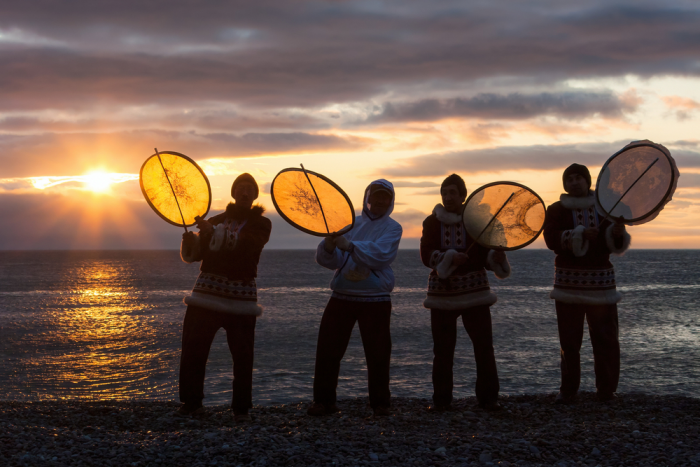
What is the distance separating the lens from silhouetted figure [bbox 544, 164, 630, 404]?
641cm

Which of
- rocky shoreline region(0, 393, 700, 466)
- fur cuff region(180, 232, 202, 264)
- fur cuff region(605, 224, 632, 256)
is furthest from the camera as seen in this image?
fur cuff region(605, 224, 632, 256)

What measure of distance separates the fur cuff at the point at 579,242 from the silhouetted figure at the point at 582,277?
0.27ft

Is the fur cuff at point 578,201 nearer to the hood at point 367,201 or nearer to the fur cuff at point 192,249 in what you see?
the hood at point 367,201

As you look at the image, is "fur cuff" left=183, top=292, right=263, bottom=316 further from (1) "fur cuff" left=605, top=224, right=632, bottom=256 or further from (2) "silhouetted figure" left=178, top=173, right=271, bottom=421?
(1) "fur cuff" left=605, top=224, right=632, bottom=256

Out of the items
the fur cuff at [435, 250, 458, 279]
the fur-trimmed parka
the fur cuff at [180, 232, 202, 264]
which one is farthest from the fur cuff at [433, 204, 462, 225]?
the fur cuff at [180, 232, 202, 264]

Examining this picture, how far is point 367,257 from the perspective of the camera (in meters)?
5.79

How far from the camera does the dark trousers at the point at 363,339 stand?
602cm

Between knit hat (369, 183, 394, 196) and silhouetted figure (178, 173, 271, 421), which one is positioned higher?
knit hat (369, 183, 394, 196)

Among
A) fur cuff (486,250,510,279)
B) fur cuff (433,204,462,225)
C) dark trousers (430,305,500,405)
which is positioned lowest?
dark trousers (430,305,500,405)

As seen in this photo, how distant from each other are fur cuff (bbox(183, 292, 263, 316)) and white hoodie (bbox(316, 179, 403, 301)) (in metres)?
0.84

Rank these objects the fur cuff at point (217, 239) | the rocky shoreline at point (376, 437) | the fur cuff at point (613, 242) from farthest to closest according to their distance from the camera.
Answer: the fur cuff at point (613, 242)
the fur cuff at point (217, 239)
the rocky shoreline at point (376, 437)

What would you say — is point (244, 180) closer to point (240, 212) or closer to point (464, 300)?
point (240, 212)

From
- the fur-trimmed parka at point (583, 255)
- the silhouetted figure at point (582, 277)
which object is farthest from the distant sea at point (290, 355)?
the fur-trimmed parka at point (583, 255)

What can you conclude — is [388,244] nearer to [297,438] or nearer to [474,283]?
[474,283]
